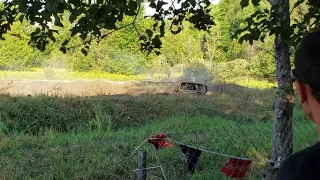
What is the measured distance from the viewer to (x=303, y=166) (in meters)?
0.91

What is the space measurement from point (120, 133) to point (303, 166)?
8.43m

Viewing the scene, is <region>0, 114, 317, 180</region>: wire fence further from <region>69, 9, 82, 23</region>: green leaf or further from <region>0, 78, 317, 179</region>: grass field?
<region>69, 9, 82, 23</region>: green leaf

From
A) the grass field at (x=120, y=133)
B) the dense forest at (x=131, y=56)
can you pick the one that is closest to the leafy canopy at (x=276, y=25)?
the grass field at (x=120, y=133)

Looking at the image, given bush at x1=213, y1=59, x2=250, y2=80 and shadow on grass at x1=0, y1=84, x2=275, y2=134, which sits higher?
bush at x1=213, y1=59, x2=250, y2=80

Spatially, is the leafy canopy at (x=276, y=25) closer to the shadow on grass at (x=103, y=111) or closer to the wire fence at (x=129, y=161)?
the wire fence at (x=129, y=161)

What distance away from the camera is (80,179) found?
198 inches

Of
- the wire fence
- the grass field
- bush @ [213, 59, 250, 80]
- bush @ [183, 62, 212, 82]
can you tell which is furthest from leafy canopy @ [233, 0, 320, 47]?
bush @ [213, 59, 250, 80]

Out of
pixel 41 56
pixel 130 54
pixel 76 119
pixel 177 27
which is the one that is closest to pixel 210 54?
pixel 130 54

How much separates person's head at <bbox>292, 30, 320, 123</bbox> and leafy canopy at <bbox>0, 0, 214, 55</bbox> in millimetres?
1394

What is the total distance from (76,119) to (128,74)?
32.7 metres

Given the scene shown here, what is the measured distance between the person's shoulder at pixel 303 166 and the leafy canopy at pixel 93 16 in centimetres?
150

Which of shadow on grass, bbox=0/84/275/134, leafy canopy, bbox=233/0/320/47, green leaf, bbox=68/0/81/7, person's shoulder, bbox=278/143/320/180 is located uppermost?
green leaf, bbox=68/0/81/7

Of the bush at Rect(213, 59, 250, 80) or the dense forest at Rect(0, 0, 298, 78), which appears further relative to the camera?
the dense forest at Rect(0, 0, 298, 78)

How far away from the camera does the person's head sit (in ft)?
3.05
